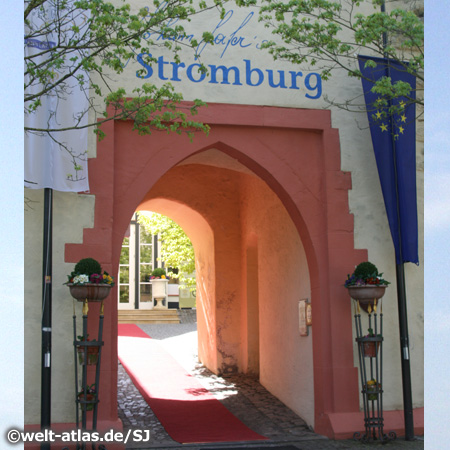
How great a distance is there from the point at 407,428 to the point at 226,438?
7.00 ft

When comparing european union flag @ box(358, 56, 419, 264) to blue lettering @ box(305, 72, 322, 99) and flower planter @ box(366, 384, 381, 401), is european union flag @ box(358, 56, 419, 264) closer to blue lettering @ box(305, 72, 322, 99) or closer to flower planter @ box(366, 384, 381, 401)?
blue lettering @ box(305, 72, 322, 99)

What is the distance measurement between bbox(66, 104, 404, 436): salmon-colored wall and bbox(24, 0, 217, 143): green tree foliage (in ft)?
1.41

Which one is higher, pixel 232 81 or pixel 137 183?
pixel 232 81

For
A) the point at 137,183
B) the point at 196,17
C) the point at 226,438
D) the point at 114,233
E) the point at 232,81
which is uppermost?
the point at 196,17

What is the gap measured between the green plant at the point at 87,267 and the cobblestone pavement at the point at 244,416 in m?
2.00

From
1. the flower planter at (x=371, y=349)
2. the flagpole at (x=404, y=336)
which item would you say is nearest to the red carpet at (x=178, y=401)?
the flower planter at (x=371, y=349)

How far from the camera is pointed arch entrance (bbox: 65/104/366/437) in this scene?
8062 millimetres

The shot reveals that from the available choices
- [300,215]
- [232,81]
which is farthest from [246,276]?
[232,81]

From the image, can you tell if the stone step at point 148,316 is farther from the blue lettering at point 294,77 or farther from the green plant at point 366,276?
the green plant at point 366,276

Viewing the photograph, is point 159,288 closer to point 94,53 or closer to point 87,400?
point 87,400

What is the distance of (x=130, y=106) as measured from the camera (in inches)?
263

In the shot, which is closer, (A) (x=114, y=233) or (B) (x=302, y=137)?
(A) (x=114, y=233)

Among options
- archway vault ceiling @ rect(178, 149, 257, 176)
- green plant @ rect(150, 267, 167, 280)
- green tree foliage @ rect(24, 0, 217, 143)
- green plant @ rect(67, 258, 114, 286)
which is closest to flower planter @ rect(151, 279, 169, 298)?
green plant @ rect(150, 267, 167, 280)

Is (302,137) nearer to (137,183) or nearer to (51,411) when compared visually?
(137,183)
